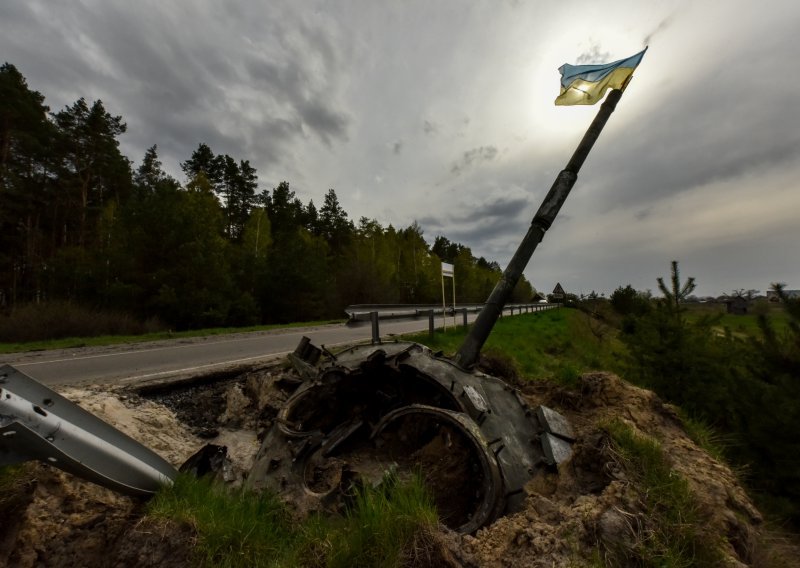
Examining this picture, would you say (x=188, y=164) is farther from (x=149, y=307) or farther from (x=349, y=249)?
(x=149, y=307)

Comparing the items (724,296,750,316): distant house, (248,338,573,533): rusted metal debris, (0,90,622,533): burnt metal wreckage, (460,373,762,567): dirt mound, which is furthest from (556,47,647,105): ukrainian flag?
(724,296,750,316): distant house

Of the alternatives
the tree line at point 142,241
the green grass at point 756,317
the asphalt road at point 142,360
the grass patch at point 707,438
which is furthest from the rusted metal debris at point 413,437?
the tree line at point 142,241

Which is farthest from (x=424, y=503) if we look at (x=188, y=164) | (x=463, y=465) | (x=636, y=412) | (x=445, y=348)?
(x=188, y=164)

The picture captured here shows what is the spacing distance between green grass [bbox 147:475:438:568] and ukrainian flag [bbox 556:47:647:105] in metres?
5.48

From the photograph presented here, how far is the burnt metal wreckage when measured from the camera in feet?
6.78

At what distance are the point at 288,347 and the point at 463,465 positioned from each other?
7528 mm

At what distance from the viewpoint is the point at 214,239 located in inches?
746

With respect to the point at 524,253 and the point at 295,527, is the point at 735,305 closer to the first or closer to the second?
the point at 524,253

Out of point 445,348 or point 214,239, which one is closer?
point 445,348

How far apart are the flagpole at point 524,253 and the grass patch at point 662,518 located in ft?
5.18

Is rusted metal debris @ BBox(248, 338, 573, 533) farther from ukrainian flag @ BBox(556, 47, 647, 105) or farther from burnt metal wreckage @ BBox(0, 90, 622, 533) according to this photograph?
ukrainian flag @ BBox(556, 47, 647, 105)

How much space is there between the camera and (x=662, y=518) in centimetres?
207

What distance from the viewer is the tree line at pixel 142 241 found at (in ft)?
57.4

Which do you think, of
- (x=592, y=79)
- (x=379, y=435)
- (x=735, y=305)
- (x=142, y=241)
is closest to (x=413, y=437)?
(x=379, y=435)
